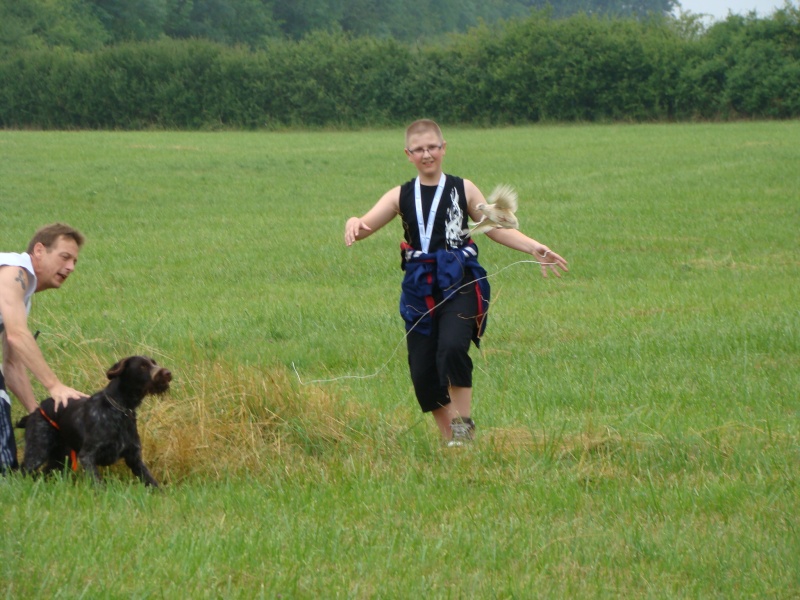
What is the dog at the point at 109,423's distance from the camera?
568 cm

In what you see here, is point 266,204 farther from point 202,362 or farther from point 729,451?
point 729,451

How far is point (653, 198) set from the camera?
22469 mm

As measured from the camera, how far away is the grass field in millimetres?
4566

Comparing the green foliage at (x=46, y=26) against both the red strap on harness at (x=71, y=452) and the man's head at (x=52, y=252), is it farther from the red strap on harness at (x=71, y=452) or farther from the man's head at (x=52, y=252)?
the red strap on harness at (x=71, y=452)

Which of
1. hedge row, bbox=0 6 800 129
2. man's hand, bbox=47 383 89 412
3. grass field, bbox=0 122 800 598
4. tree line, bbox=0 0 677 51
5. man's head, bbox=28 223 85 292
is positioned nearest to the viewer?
grass field, bbox=0 122 800 598

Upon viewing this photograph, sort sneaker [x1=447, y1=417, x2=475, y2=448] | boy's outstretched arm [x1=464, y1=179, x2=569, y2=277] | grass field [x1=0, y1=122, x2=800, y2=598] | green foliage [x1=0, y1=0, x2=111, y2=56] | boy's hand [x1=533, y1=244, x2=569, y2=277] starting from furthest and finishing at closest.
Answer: green foliage [x1=0, y1=0, x2=111, y2=56], boy's outstretched arm [x1=464, y1=179, x2=569, y2=277], boy's hand [x1=533, y1=244, x2=569, y2=277], sneaker [x1=447, y1=417, x2=475, y2=448], grass field [x1=0, y1=122, x2=800, y2=598]

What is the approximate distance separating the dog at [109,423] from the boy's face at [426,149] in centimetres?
201

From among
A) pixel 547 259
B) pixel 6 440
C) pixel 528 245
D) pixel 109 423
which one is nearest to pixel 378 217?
pixel 528 245

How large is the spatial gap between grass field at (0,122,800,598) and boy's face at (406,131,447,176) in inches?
62.4

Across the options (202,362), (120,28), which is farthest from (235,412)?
(120,28)

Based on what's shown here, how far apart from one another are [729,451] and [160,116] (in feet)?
175

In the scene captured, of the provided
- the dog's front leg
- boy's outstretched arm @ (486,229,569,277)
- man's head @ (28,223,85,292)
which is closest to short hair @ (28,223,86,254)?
man's head @ (28,223,85,292)

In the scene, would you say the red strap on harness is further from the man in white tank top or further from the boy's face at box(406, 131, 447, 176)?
the boy's face at box(406, 131, 447, 176)

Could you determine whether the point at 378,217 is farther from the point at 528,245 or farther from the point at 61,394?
the point at 61,394
